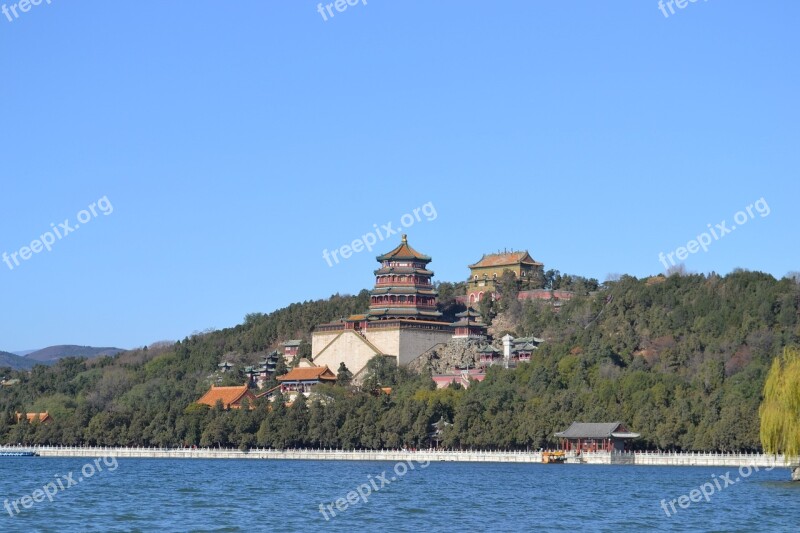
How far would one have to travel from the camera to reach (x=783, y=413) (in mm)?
46000

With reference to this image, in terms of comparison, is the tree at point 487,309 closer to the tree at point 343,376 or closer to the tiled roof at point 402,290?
the tiled roof at point 402,290

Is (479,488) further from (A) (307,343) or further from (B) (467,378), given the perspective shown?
(A) (307,343)

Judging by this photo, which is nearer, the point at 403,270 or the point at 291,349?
the point at 403,270

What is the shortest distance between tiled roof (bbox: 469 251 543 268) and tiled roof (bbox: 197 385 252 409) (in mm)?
28200

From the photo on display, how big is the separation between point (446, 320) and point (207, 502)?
58204mm

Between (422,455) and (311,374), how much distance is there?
1936cm

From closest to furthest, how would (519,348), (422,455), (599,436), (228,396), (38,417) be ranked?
(599,436)
(422,455)
(519,348)
(228,396)
(38,417)

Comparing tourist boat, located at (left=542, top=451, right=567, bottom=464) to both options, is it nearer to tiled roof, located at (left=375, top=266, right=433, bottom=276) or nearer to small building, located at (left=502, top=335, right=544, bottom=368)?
small building, located at (left=502, top=335, right=544, bottom=368)

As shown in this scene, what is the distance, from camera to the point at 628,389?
245ft

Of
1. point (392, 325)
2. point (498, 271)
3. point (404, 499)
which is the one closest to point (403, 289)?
point (392, 325)

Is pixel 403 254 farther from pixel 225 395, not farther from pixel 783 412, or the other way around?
pixel 783 412

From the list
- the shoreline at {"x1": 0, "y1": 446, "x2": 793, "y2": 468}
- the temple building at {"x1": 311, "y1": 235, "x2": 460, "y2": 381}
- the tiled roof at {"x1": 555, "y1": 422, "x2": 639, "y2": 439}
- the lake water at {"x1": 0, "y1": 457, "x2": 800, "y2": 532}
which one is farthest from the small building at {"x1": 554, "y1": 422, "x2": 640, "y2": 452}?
the temple building at {"x1": 311, "y1": 235, "x2": 460, "y2": 381}

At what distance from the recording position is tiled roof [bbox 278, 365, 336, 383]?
Answer: 3639 inches

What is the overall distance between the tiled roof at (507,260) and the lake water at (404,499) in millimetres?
46819
